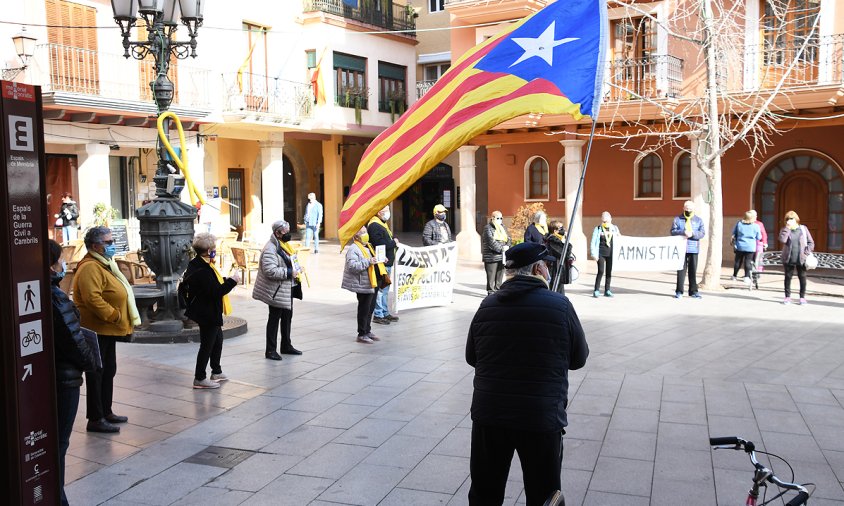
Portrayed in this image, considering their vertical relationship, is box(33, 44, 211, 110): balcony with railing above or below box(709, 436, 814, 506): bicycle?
above

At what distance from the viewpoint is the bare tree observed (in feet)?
55.8

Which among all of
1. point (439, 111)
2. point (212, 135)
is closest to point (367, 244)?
point (439, 111)

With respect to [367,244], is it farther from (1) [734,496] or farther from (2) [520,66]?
(1) [734,496]

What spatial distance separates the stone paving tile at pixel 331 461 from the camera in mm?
6027

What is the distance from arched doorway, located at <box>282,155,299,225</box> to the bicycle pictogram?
28.9 m

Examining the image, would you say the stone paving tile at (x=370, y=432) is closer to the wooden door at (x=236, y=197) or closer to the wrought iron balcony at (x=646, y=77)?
the wrought iron balcony at (x=646, y=77)

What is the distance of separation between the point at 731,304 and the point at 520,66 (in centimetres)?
1030

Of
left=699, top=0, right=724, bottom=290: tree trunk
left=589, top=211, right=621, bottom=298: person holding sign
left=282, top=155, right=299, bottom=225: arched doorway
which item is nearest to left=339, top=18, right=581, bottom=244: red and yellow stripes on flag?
left=589, top=211, right=621, bottom=298: person holding sign

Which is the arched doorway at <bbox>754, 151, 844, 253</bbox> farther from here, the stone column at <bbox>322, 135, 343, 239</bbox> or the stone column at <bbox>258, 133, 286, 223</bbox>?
the stone column at <bbox>322, 135, 343, 239</bbox>

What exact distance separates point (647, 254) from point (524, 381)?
1334cm

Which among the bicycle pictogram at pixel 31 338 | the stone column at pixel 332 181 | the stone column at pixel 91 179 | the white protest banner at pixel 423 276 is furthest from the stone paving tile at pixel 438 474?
the stone column at pixel 332 181

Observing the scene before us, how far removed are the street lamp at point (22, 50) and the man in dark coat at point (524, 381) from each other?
18.6m

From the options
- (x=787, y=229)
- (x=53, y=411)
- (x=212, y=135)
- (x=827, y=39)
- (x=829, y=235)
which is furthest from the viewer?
(x=212, y=135)

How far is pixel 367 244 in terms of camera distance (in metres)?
11.4
